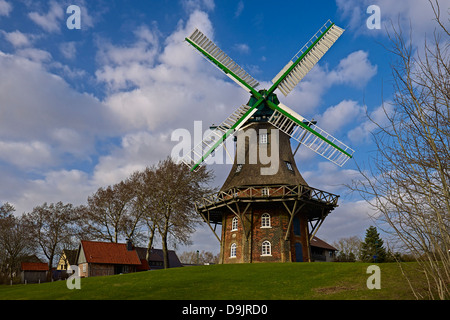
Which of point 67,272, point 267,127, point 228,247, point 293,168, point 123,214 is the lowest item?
point 67,272

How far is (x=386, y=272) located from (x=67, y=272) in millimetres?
43964

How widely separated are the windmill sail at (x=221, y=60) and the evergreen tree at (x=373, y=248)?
21156 millimetres

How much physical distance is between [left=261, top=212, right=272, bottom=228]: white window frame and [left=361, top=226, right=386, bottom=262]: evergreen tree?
15.3 meters

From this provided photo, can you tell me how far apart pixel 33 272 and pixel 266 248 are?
39457 mm

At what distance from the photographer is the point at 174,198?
35906 mm

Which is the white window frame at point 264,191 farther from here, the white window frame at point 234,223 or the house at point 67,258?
the house at point 67,258

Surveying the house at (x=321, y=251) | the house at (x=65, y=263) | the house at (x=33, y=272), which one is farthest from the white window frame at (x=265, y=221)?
the house at (x=33, y=272)

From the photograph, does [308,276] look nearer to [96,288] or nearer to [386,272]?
[386,272]

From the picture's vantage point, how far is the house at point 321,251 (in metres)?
48.9

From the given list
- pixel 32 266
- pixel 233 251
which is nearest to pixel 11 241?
pixel 32 266

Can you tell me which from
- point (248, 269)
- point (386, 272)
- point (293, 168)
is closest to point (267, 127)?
point (293, 168)

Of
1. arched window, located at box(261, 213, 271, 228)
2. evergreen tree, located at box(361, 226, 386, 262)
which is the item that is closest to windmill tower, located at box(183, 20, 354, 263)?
arched window, located at box(261, 213, 271, 228)
